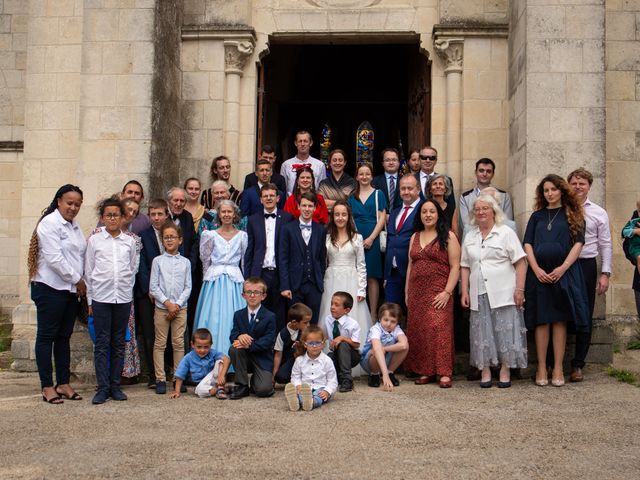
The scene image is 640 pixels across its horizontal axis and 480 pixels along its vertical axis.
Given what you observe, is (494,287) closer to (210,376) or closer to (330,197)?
(330,197)

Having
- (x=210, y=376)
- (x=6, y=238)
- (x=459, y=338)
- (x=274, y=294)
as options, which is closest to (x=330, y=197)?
(x=274, y=294)

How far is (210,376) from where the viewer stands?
19.8 feet

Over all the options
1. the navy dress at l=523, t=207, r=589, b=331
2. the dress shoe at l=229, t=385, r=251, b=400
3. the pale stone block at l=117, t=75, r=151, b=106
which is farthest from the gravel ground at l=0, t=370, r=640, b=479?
the pale stone block at l=117, t=75, r=151, b=106

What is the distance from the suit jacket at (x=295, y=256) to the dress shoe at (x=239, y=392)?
1.06 metres

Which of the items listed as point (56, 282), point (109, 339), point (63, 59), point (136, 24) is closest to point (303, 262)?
point (109, 339)

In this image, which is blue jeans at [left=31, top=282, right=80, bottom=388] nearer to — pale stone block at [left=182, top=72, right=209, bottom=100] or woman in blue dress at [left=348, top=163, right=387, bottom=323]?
woman in blue dress at [left=348, top=163, right=387, bottom=323]

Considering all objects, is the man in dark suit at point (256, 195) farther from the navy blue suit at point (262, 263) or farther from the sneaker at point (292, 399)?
the sneaker at point (292, 399)

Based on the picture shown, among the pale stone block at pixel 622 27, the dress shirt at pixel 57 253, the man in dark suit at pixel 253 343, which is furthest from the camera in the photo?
the pale stone block at pixel 622 27

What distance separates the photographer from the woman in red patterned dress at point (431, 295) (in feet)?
21.3

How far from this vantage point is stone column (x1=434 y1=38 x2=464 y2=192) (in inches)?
335

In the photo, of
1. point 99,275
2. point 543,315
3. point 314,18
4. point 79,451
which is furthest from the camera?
point 314,18

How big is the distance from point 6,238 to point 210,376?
5130 mm

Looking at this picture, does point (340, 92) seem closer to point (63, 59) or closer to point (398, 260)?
point (63, 59)

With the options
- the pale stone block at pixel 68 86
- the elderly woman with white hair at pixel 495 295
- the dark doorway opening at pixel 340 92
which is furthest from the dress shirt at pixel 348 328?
the dark doorway opening at pixel 340 92
